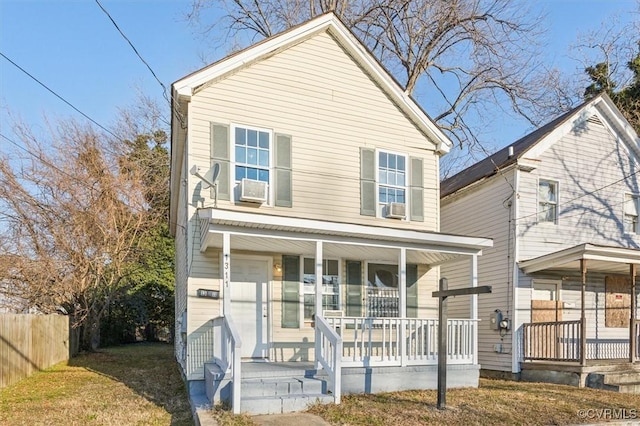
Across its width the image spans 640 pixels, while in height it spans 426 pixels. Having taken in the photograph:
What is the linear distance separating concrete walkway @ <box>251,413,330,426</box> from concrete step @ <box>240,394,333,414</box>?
0.12 meters

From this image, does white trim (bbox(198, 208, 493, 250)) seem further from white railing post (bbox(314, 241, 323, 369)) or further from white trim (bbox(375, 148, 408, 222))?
white trim (bbox(375, 148, 408, 222))

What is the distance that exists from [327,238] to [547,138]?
709 cm

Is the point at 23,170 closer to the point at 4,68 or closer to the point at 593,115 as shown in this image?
the point at 4,68

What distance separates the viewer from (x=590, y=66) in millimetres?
20734

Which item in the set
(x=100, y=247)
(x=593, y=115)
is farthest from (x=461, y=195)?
(x=100, y=247)

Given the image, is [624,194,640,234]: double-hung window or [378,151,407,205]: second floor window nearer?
[378,151,407,205]: second floor window

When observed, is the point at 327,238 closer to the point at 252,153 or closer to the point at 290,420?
the point at 252,153

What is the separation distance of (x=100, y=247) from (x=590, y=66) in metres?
20.6

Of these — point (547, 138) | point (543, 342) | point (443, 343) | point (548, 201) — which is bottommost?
point (543, 342)

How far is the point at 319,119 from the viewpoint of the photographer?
33.8 ft

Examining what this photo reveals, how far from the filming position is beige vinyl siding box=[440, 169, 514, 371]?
468 inches

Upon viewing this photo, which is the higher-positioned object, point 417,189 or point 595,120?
point 595,120

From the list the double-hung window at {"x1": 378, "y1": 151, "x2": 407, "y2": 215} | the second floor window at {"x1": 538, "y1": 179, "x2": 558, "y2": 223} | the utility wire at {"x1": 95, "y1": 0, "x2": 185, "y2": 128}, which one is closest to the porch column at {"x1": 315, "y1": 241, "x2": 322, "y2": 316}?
the double-hung window at {"x1": 378, "y1": 151, "x2": 407, "y2": 215}

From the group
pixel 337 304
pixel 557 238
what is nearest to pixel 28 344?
pixel 337 304
